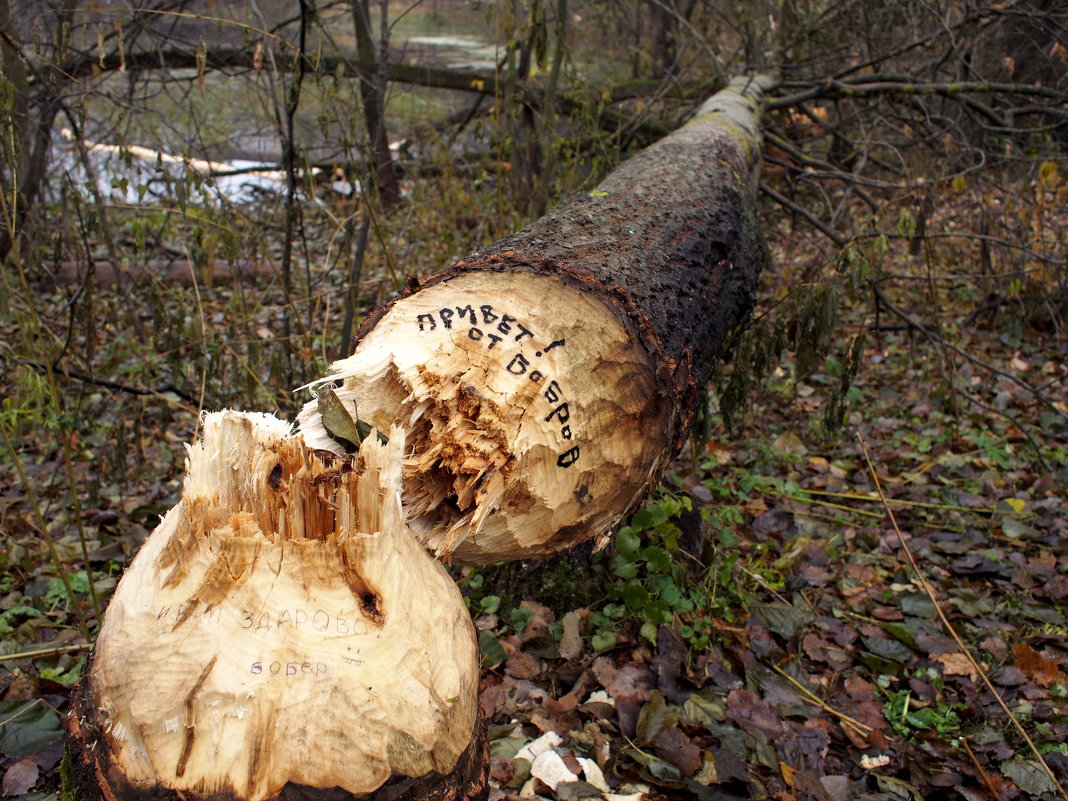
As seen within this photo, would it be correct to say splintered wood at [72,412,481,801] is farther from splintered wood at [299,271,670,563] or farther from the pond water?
the pond water

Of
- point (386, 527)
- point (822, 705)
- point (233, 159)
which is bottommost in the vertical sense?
point (822, 705)

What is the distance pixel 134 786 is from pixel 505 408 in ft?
2.78

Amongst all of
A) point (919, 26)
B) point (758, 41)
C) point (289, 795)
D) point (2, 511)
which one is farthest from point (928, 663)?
point (919, 26)

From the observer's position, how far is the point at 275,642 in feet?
3.83

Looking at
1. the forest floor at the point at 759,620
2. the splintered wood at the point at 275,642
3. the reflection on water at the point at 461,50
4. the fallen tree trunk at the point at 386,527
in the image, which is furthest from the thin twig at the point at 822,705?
the reflection on water at the point at 461,50

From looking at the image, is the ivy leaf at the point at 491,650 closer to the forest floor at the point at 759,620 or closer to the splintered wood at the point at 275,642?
the forest floor at the point at 759,620

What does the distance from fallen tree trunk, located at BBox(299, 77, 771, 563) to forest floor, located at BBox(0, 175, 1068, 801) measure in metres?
0.75

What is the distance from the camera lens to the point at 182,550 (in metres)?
1.23

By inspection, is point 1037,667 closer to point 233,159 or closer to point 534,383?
point 534,383

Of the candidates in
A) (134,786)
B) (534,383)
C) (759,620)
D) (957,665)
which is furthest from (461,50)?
(134,786)

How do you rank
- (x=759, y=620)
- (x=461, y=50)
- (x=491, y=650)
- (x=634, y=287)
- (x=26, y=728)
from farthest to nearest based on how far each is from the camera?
(x=461, y=50) → (x=759, y=620) → (x=491, y=650) → (x=26, y=728) → (x=634, y=287)

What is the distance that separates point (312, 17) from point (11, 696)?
295cm

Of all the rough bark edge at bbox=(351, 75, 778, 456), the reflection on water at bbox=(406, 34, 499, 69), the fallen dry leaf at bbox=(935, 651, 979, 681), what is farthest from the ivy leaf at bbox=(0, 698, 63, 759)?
the reflection on water at bbox=(406, 34, 499, 69)

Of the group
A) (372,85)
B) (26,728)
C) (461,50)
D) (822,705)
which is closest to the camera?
(26,728)
